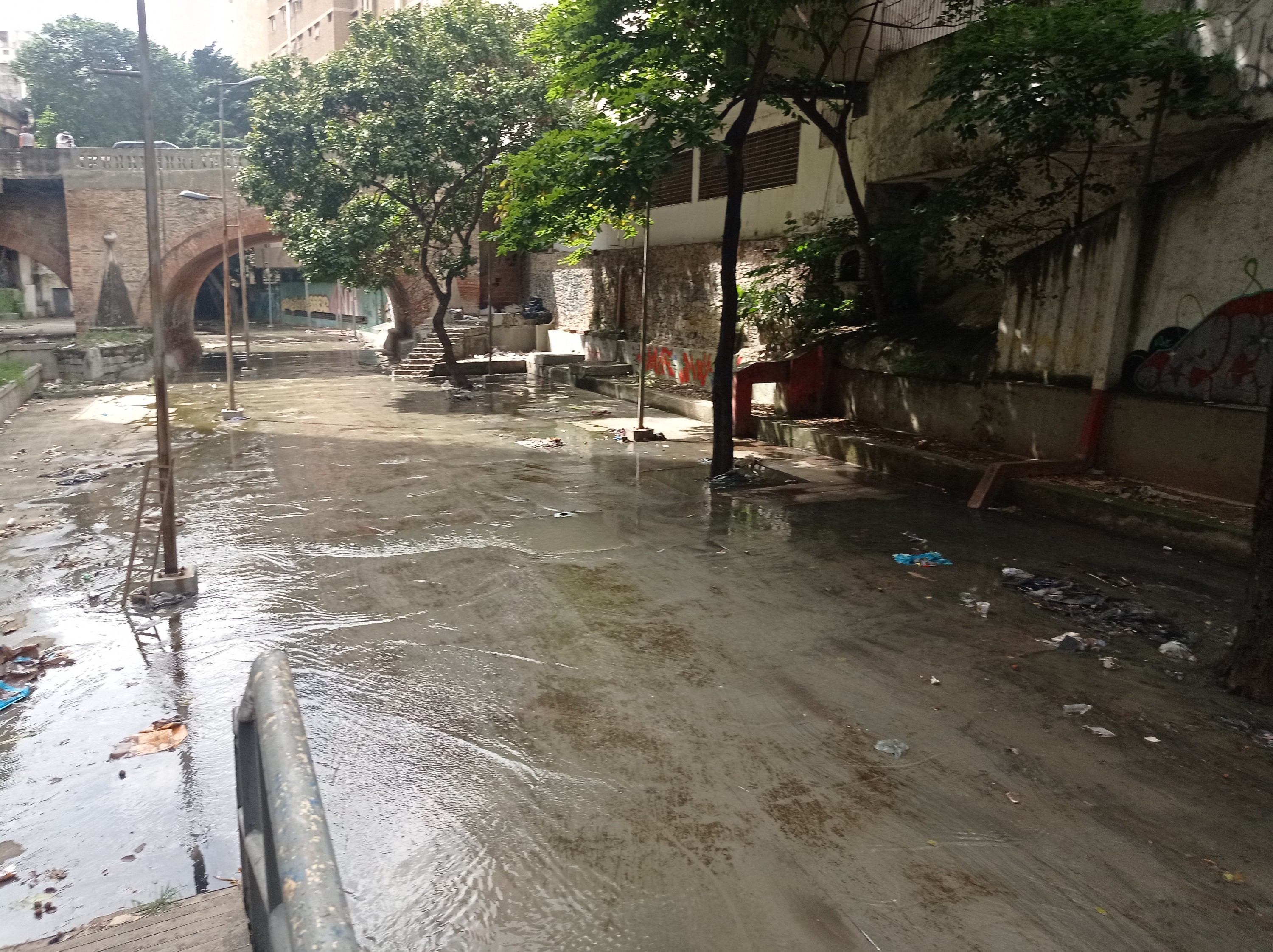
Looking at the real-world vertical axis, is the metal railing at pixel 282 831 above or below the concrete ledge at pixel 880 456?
above

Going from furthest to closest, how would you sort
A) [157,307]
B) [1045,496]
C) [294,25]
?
[294,25], [1045,496], [157,307]

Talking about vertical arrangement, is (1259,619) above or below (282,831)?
below

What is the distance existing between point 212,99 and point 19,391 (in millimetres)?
31631

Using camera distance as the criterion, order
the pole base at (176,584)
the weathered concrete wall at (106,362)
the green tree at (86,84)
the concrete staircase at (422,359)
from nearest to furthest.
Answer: the pole base at (176,584), the weathered concrete wall at (106,362), the concrete staircase at (422,359), the green tree at (86,84)

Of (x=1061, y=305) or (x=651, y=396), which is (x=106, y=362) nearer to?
(x=651, y=396)

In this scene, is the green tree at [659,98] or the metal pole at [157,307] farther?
the green tree at [659,98]

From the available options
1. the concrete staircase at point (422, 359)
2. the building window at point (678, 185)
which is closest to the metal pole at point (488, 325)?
the concrete staircase at point (422, 359)

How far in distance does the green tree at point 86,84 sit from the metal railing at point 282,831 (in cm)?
4370

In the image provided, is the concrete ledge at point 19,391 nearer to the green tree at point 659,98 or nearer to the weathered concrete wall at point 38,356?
the weathered concrete wall at point 38,356

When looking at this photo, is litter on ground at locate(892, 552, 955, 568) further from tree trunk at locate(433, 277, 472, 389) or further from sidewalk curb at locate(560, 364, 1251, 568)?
tree trunk at locate(433, 277, 472, 389)

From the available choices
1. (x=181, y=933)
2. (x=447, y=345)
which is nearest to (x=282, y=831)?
(x=181, y=933)

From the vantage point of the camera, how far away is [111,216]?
24062mm

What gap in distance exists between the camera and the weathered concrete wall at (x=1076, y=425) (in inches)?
304

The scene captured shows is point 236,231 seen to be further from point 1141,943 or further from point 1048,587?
point 1141,943
